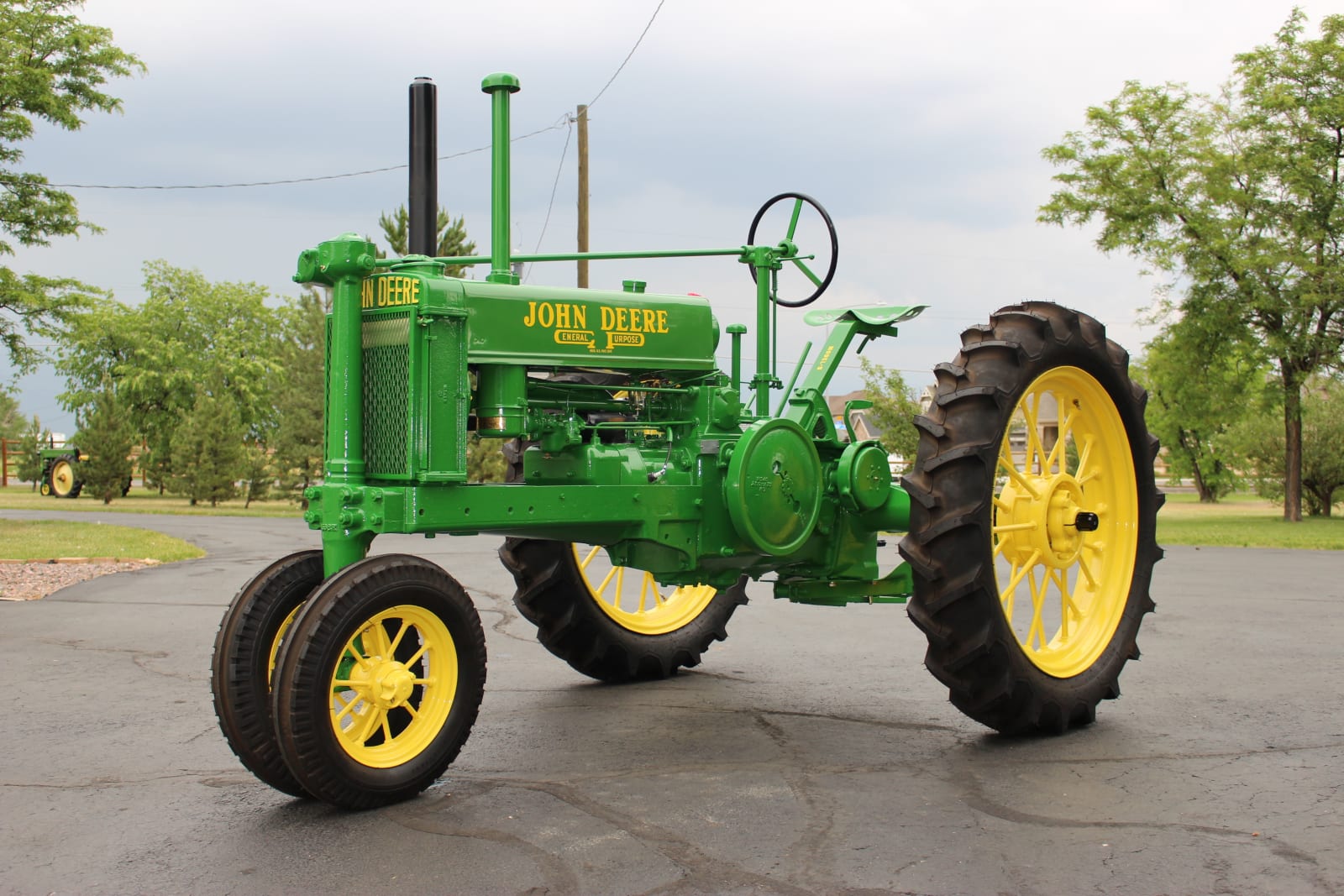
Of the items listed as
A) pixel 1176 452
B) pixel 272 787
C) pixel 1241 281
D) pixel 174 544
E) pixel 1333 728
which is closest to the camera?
pixel 272 787

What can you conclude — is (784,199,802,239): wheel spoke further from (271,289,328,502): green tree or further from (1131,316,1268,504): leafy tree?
(271,289,328,502): green tree

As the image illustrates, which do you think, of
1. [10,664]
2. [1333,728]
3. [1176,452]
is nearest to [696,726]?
[1333,728]

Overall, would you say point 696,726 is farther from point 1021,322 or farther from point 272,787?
point 1021,322

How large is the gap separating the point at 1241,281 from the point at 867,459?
21.6 meters

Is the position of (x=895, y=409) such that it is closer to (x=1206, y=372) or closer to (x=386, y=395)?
(x=1206, y=372)

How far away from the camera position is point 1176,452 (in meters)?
42.5

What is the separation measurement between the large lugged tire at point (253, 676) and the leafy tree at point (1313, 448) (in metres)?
26.8

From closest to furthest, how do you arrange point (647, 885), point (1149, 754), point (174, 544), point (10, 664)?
point (647, 885) → point (1149, 754) → point (10, 664) → point (174, 544)

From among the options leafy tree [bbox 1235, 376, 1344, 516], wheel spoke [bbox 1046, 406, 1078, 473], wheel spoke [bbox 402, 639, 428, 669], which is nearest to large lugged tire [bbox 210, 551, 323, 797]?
wheel spoke [bbox 402, 639, 428, 669]

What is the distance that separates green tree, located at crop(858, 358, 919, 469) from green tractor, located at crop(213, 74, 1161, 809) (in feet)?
65.4

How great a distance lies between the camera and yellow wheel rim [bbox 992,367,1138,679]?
18.9 feet

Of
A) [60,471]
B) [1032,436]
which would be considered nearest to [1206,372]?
[1032,436]

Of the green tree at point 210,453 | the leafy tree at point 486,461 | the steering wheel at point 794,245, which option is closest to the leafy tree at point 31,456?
the green tree at point 210,453

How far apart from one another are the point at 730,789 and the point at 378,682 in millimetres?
1341
